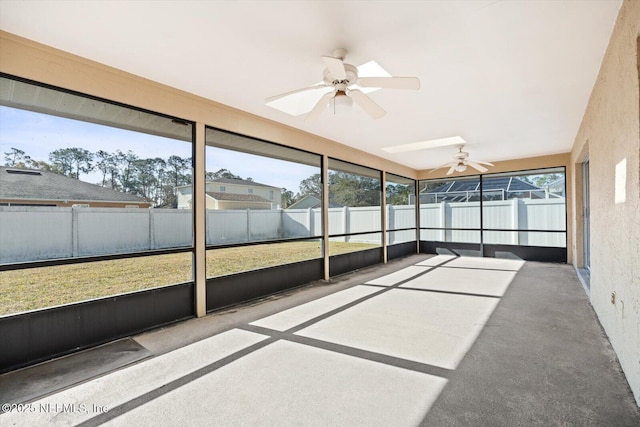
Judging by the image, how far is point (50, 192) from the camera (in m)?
2.73

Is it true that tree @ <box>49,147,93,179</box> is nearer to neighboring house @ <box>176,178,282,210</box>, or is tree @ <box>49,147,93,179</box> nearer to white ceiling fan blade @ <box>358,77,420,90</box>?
neighboring house @ <box>176,178,282,210</box>

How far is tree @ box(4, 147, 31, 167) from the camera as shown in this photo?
8.26 ft

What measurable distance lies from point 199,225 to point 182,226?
19 centimetres

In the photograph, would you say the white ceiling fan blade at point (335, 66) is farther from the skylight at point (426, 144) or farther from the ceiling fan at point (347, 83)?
the skylight at point (426, 144)

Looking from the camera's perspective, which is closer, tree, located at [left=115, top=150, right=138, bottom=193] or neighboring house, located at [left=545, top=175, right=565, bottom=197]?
tree, located at [left=115, top=150, right=138, bottom=193]

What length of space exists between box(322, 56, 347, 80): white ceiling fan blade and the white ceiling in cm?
29

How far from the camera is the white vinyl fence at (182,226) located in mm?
2631

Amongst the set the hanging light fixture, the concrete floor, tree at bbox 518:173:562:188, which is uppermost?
the hanging light fixture

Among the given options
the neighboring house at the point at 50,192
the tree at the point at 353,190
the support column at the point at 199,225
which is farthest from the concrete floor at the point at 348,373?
the tree at the point at 353,190

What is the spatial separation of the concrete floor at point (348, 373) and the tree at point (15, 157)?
1.68 meters

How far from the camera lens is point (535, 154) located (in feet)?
23.9

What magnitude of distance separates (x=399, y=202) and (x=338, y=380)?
23.0 ft

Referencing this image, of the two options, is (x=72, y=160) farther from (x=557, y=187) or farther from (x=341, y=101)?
(x=557, y=187)

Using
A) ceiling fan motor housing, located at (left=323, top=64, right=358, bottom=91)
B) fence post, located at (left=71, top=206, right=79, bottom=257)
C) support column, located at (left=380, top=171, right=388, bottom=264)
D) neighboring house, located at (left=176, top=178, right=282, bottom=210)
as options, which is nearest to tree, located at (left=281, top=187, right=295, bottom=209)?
neighboring house, located at (left=176, top=178, right=282, bottom=210)
